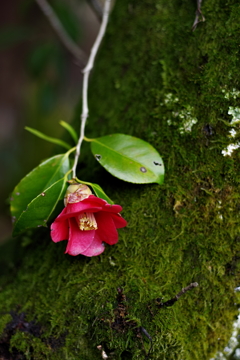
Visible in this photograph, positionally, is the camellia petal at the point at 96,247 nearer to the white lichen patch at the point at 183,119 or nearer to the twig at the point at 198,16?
the white lichen patch at the point at 183,119

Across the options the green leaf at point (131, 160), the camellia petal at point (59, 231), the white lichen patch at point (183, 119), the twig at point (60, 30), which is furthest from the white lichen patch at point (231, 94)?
the twig at point (60, 30)

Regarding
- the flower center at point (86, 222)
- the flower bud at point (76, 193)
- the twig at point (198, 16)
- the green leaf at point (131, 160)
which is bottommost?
the flower center at point (86, 222)

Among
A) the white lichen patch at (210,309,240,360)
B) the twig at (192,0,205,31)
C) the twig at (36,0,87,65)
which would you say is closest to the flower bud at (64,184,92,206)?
the white lichen patch at (210,309,240,360)

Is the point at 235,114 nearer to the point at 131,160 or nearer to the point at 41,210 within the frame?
the point at 131,160

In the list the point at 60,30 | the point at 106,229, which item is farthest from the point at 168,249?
the point at 60,30

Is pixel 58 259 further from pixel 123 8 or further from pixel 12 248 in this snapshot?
pixel 123 8

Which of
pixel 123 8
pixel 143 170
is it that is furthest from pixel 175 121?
pixel 123 8

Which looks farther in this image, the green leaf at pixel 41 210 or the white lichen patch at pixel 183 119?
the white lichen patch at pixel 183 119
